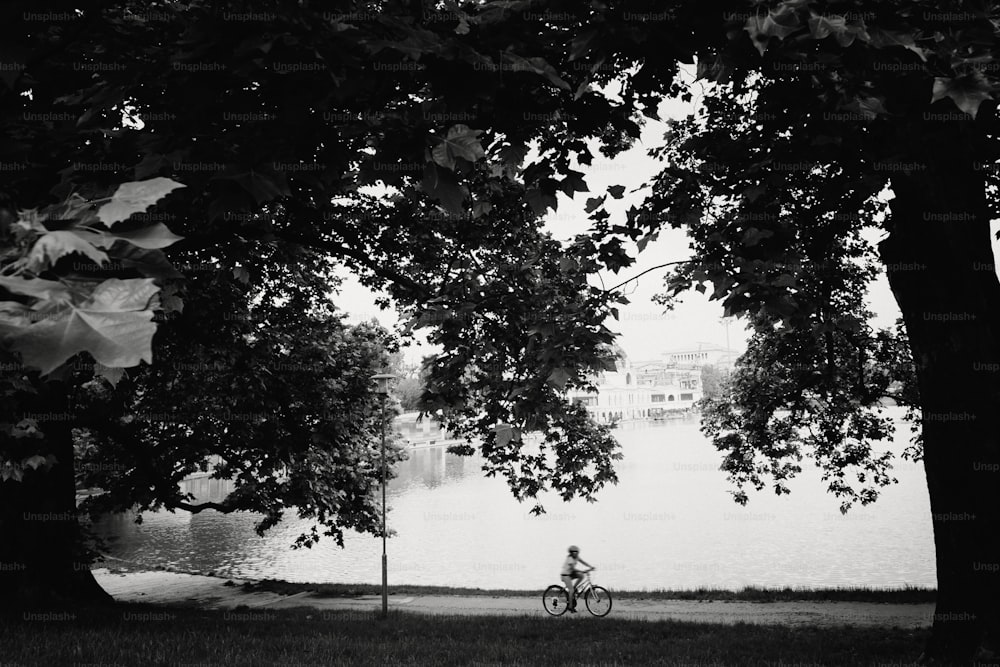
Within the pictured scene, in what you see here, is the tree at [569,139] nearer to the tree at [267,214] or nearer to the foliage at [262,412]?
the tree at [267,214]

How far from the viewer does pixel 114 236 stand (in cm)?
170

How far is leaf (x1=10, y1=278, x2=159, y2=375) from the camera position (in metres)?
1.40

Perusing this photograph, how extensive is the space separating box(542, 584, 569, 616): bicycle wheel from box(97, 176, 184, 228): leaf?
16.2m

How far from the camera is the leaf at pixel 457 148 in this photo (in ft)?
10.8

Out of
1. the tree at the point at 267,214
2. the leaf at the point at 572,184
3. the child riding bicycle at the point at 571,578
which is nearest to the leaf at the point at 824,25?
the tree at the point at 267,214

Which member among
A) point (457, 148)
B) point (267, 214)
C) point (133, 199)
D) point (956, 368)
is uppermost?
point (267, 214)

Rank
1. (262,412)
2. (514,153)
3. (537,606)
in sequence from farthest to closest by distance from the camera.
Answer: (537,606) → (262,412) → (514,153)

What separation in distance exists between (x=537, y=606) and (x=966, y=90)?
53.8ft

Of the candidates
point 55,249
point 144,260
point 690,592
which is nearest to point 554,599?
point 690,592

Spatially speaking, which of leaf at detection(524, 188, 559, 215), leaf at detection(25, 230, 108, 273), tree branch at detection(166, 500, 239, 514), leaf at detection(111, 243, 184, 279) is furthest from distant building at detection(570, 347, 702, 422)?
leaf at detection(25, 230, 108, 273)

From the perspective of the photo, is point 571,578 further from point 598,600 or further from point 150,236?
point 150,236

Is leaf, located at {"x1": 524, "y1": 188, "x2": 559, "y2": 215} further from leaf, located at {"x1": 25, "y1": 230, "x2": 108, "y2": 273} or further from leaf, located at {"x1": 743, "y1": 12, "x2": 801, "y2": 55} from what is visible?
leaf, located at {"x1": 25, "y1": 230, "x2": 108, "y2": 273}

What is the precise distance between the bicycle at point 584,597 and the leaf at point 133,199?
1601cm

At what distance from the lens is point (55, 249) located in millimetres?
1559
